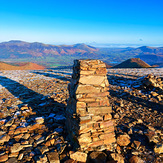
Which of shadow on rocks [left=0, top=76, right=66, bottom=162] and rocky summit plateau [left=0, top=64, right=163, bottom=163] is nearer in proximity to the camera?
rocky summit plateau [left=0, top=64, right=163, bottom=163]

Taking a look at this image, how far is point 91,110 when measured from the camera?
4.91m

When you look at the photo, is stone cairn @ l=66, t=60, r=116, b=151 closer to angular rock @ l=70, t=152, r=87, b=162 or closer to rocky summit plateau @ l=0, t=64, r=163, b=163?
angular rock @ l=70, t=152, r=87, b=162

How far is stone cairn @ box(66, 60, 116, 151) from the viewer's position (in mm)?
4754

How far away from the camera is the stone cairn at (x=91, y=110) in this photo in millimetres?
4754

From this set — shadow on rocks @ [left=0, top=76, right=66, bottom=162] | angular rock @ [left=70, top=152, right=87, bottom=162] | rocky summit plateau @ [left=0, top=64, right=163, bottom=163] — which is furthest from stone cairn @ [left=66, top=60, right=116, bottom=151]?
shadow on rocks @ [left=0, top=76, right=66, bottom=162]

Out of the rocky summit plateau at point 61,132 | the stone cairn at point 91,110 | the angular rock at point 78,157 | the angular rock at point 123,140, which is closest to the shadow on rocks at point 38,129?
the rocky summit plateau at point 61,132

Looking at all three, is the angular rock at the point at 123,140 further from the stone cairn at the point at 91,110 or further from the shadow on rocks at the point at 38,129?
the shadow on rocks at the point at 38,129

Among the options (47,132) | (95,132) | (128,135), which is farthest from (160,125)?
(47,132)

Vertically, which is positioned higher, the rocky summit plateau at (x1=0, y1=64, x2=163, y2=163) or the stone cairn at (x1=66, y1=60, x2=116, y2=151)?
the stone cairn at (x1=66, y1=60, x2=116, y2=151)

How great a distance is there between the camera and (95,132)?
490cm

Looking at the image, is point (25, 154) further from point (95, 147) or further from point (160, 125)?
point (160, 125)

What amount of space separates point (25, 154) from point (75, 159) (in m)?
1.76

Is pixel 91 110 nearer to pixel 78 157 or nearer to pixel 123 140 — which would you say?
pixel 78 157

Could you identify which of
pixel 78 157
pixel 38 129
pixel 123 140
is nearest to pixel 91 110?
pixel 78 157
